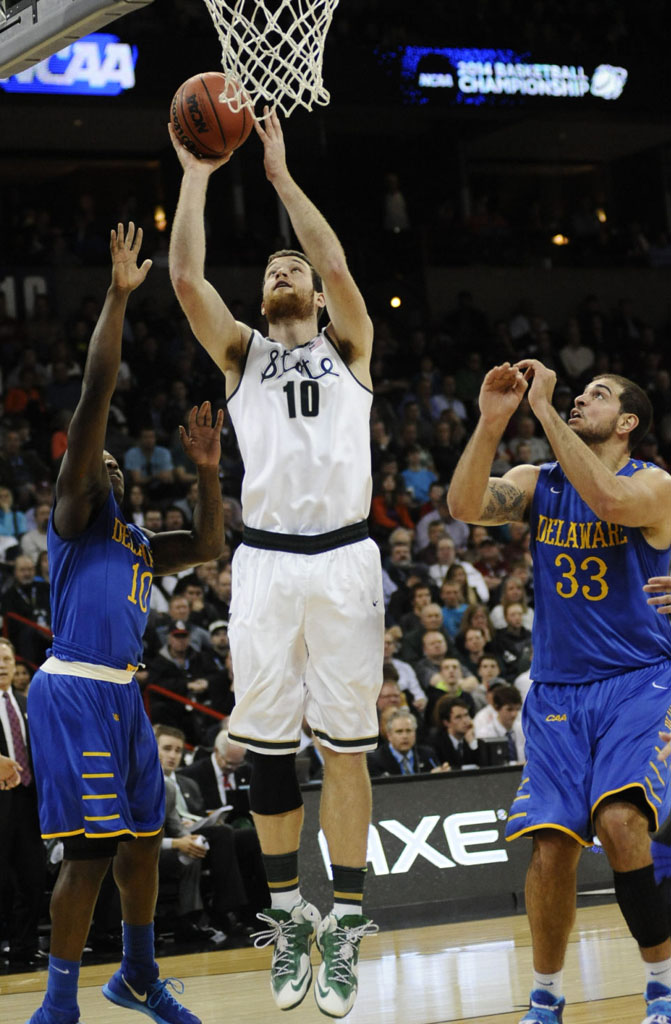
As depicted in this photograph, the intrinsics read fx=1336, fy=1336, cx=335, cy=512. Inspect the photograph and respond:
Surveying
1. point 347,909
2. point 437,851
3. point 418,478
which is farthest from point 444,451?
point 347,909

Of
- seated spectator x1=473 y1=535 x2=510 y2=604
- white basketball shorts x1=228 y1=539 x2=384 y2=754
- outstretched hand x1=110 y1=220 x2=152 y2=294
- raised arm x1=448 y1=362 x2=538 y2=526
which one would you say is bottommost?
seated spectator x1=473 y1=535 x2=510 y2=604

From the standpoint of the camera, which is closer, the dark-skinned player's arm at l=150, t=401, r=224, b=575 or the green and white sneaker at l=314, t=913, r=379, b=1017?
the green and white sneaker at l=314, t=913, r=379, b=1017

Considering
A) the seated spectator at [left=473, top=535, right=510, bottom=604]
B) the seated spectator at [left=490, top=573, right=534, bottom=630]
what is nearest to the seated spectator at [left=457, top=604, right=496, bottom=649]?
the seated spectator at [left=490, top=573, right=534, bottom=630]

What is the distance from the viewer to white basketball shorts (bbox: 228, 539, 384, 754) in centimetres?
509

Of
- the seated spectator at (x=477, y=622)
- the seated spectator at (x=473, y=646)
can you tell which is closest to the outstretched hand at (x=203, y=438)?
the seated spectator at (x=473, y=646)

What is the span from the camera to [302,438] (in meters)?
5.23

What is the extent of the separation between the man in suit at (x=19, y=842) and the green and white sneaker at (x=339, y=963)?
174 inches

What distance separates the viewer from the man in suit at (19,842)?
8898mm

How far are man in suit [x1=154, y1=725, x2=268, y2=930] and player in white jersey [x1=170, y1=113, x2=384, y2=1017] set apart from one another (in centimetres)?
431

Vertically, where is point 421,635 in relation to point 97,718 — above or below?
below

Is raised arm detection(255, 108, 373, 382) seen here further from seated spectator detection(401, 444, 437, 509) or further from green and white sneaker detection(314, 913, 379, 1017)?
seated spectator detection(401, 444, 437, 509)

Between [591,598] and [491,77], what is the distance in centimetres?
1665

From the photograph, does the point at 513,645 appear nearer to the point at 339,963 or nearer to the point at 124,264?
the point at 124,264

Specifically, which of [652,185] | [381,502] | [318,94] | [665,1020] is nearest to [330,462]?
[318,94]
